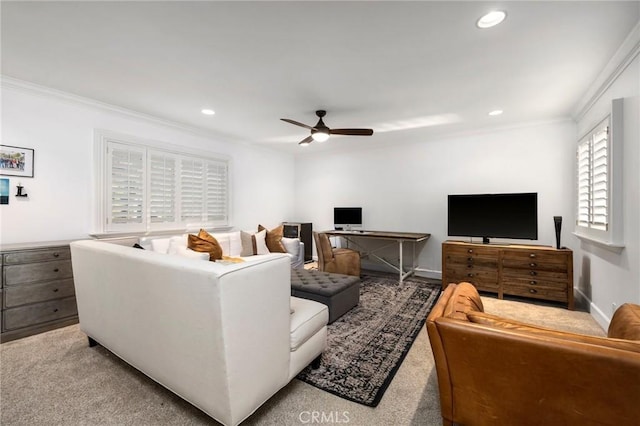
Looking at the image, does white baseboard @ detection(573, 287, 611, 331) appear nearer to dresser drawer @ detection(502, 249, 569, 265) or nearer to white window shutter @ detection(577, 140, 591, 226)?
dresser drawer @ detection(502, 249, 569, 265)

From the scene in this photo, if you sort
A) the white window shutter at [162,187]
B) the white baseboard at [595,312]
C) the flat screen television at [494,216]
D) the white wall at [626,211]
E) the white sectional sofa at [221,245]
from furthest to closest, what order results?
the white window shutter at [162,187] < the flat screen television at [494,216] < the white sectional sofa at [221,245] < the white baseboard at [595,312] < the white wall at [626,211]

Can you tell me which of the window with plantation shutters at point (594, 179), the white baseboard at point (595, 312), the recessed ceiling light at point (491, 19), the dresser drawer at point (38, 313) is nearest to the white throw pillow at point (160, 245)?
the dresser drawer at point (38, 313)

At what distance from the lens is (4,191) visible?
273cm

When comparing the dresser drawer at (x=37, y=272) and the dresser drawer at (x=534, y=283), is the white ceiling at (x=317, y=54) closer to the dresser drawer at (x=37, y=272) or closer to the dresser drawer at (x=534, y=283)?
the dresser drawer at (x=37, y=272)

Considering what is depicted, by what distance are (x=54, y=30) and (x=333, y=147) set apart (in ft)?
14.1

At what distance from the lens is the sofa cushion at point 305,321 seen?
1709 millimetres

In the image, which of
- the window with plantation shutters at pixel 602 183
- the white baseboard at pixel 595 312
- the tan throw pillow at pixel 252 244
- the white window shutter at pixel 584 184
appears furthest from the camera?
the tan throw pillow at pixel 252 244

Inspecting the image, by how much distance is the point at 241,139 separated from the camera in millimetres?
5039

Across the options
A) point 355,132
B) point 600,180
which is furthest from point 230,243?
point 600,180

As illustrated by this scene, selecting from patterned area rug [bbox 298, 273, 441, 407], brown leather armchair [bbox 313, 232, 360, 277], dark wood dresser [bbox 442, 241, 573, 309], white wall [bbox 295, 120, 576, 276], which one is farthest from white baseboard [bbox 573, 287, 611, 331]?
brown leather armchair [bbox 313, 232, 360, 277]

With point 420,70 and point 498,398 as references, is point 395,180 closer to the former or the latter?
point 420,70

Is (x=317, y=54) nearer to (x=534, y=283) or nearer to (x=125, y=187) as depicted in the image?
(x=125, y=187)

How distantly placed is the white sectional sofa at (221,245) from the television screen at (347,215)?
1.15m

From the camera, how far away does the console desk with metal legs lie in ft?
14.4
